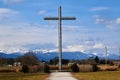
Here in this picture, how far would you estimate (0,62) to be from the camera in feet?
424

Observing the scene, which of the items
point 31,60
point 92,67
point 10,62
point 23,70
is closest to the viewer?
point 23,70

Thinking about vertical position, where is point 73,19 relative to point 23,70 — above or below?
above

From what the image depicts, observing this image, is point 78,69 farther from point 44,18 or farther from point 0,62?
point 0,62

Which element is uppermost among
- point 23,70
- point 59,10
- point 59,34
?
point 59,10

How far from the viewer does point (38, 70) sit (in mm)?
83062

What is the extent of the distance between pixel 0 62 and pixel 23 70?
55.7 meters

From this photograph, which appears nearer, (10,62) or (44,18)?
(44,18)

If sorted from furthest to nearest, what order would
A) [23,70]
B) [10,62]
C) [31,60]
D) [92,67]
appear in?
[10,62] → [31,60] → [92,67] → [23,70]

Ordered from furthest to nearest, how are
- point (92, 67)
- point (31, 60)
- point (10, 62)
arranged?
point (10, 62) < point (31, 60) < point (92, 67)

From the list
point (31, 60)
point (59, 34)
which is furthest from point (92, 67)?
point (31, 60)

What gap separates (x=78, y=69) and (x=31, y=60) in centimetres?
4836

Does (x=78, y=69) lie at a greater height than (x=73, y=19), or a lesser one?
lesser

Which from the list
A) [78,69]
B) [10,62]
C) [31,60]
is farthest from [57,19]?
[10,62]

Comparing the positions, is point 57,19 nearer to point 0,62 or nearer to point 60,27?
point 60,27
